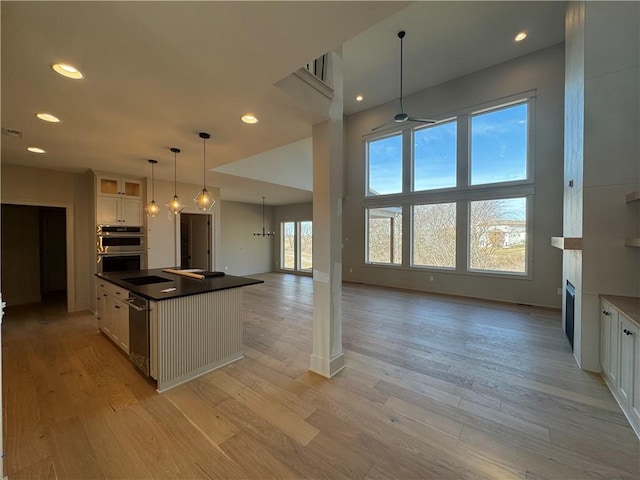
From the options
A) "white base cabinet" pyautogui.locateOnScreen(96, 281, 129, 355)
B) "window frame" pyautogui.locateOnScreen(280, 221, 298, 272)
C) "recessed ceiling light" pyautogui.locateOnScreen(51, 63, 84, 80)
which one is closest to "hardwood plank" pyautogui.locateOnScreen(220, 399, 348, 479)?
"white base cabinet" pyautogui.locateOnScreen(96, 281, 129, 355)

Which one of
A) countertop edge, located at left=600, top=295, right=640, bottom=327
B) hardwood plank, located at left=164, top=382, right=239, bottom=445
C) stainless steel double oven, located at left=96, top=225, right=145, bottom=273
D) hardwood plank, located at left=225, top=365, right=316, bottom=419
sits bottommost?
hardwood plank, located at left=164, top=382, right=239, bottom=445

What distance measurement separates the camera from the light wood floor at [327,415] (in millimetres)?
1691

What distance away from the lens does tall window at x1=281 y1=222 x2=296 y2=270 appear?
10.4 metres

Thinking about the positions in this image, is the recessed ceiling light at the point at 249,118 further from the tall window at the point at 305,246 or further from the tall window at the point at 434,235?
the tall window at the point at 305,246

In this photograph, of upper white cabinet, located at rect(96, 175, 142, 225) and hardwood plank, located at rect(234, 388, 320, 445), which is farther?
upper white cabinet, located at rect(96, 175, 142, 225)

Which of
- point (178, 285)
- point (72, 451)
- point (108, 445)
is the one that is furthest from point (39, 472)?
point (178, 285)

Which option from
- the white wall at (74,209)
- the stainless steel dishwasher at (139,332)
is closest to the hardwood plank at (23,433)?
the stainless steel dishwasher at (139,332)

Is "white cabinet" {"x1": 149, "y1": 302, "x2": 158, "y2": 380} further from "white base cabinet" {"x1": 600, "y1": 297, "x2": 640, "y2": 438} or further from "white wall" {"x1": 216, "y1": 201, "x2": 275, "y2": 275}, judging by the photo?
"white wall" {"x1": 216, "y1": 201, "x2": 275, "y2": 275}

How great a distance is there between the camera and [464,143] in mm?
6328

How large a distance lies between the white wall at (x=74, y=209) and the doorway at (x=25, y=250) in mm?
741

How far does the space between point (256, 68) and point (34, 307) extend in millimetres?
6906

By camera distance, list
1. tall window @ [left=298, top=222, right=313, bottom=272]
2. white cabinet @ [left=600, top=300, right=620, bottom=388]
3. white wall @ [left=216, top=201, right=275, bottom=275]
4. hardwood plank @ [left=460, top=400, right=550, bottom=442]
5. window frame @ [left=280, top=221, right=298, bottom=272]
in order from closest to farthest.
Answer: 1. hardwood plank @ [left=460, top=400, right=550, bottom=442]
2. white cabinet @ [left=600, top=300, right=620, bottom=388]
3. white wall @ [left=216, top=201, right=275, bottom=275]
4. tall window @ [left=298, top=222, right=313, bottom=272]
5. window frame @ [left=280, top=221, right=298, bottom=272]

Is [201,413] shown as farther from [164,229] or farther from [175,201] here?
[164,229]

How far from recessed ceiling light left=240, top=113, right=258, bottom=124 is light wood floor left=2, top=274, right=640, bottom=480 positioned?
2726 mm
